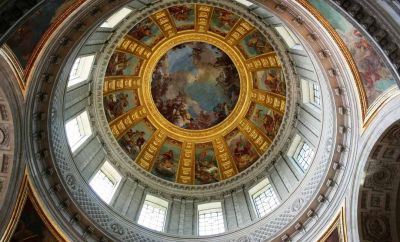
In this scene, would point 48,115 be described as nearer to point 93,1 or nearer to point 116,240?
point 93,1

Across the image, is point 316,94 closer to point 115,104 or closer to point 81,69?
point 81,69

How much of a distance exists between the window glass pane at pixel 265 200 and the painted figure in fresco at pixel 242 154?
3034mm

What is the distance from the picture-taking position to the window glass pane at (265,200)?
19.6 meters

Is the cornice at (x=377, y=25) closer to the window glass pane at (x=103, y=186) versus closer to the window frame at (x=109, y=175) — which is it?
the window glass pane at (x=103, y=186)

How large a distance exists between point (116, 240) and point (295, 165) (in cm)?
871

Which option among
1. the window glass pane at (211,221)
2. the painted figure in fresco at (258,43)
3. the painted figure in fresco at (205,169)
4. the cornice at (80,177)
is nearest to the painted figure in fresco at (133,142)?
the painted figure in fresco at (205,169)

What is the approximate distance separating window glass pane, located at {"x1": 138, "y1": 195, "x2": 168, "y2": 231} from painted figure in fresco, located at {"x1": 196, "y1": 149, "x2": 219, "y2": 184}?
3.31 metres

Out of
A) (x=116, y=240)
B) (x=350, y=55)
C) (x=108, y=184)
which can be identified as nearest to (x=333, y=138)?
(x=350, y=55)

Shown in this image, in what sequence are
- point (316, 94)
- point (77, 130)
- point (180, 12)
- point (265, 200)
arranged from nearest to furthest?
point (316, 94)
point (77, 130)
point (265, 200)
point (180, 12)

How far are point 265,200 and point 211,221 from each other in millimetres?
2777

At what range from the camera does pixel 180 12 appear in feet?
78.4

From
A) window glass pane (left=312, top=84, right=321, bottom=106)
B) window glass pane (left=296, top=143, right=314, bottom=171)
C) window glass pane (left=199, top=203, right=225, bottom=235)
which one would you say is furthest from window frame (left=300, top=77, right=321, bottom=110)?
window glass pane (left=199, top=203, right=225, bottom=235)

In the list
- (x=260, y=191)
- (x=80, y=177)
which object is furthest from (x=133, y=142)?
(x=260, y=191)

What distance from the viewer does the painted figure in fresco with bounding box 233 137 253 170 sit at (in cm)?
2461
